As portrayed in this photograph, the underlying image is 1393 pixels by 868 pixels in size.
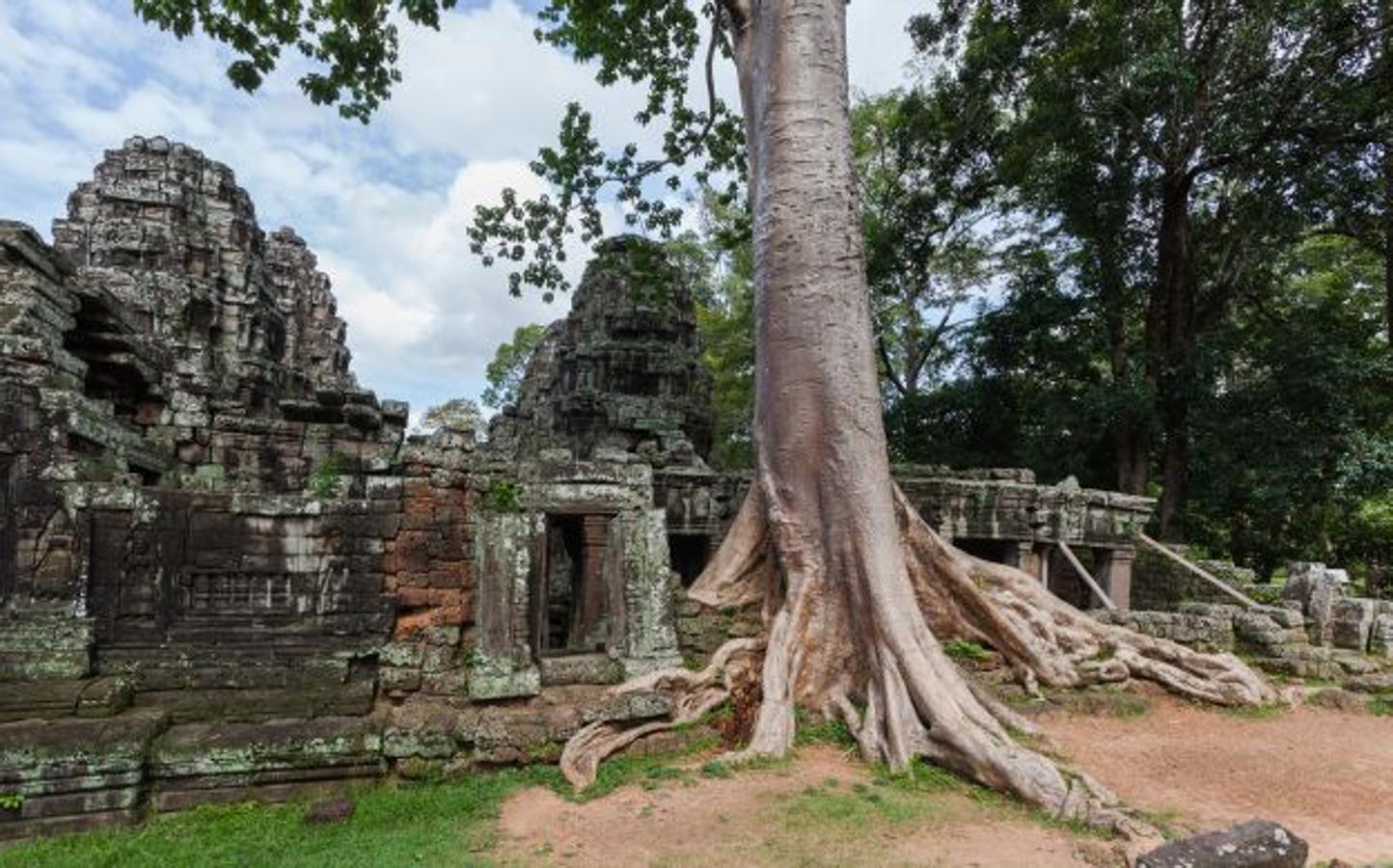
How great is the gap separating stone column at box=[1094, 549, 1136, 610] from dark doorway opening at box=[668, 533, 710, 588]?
5737 millimetres

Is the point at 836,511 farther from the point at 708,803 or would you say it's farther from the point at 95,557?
the point at 95,557

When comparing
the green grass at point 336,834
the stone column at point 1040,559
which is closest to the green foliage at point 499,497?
the green grass at point 336,834

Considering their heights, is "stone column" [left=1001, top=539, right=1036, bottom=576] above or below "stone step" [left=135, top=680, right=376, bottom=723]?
above

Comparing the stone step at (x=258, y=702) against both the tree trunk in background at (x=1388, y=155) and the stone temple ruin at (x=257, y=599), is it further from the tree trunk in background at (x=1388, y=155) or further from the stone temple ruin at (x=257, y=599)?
the tree trunk in background at (x=1388, y=155)

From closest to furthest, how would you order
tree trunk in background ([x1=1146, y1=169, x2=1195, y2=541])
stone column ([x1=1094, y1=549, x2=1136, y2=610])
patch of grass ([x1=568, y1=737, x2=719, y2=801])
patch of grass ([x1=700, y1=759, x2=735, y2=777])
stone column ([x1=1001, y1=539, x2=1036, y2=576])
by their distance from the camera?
patch of grass ([x1=568, y1=737, x2=719, y2=801])
patch of grass ([x1=700, y1=759, x2=735, y2=777])
stone column ([x1=1001, y1=539, x2=1036, y2=576])
stone column ([x1=1094, y1=549, x2=1136, y2=610])
tree trunk in background ([x1=1146, y1=169, x2=1195, y2=541])

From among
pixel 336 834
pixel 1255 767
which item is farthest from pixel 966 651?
pixel 336 834

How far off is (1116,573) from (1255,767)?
6.38 m

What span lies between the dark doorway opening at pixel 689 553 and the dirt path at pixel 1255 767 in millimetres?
5615

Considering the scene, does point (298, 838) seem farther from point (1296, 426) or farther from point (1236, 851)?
point (1296, 426)

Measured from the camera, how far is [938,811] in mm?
3984

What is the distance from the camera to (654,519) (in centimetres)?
554

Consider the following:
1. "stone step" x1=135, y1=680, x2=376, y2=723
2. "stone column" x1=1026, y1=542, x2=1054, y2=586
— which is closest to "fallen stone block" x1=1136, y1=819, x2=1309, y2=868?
"stone step" x1=135, y1=680, x2=376, y2=723

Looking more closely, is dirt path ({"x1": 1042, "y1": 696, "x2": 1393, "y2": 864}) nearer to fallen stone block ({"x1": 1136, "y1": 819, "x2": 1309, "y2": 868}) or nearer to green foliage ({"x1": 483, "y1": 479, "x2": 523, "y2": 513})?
fallen stone block ({"x1": 1136, "y1": 819, "x2": 1309, "y2": 868})

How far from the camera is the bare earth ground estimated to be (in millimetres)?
3520
